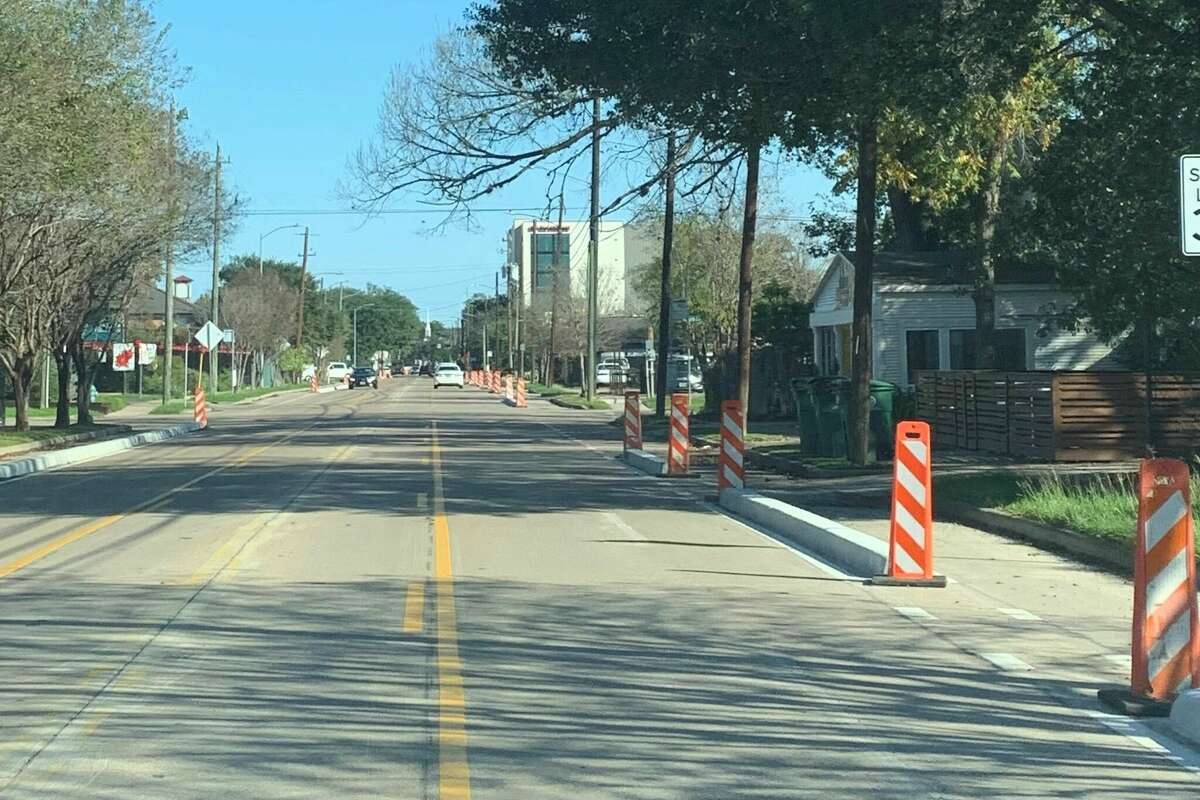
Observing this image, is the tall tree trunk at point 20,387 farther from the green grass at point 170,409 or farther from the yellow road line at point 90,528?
the green grass at point 170,409

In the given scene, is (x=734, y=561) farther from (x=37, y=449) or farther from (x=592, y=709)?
(x=37, y=449)

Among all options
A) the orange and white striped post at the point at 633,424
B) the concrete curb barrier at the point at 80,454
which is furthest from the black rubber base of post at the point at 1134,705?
the concrete curb barrier at the point at 80,454

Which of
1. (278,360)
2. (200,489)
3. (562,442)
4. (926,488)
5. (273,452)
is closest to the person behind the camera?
(926,488)

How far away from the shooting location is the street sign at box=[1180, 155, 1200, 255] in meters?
9.27

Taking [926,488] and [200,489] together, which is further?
[200,489]

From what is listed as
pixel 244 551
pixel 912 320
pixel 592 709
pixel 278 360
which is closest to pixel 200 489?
pixel 244 551

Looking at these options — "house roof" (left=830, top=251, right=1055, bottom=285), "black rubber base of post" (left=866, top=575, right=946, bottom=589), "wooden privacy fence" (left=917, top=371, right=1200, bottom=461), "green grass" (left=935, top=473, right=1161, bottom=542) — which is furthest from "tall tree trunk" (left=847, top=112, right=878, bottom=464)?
"house roof" (left=830, top=251, right=1055, bottom=285)

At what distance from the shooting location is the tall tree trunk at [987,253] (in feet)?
95.0

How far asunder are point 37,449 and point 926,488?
23.7 m

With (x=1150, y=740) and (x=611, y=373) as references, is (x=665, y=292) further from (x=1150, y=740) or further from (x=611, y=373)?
(x=611, y=373)

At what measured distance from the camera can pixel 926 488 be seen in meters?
12.4

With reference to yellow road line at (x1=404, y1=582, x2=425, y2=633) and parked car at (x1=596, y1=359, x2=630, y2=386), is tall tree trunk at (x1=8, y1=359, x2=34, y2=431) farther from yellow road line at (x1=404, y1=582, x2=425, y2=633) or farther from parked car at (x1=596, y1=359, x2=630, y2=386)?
parked car at (x1=596, y1=359, x2=630, y2=386)

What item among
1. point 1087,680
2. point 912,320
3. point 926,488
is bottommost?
point 1087,680

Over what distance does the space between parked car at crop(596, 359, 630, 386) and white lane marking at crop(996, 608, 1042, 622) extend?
67583mm
